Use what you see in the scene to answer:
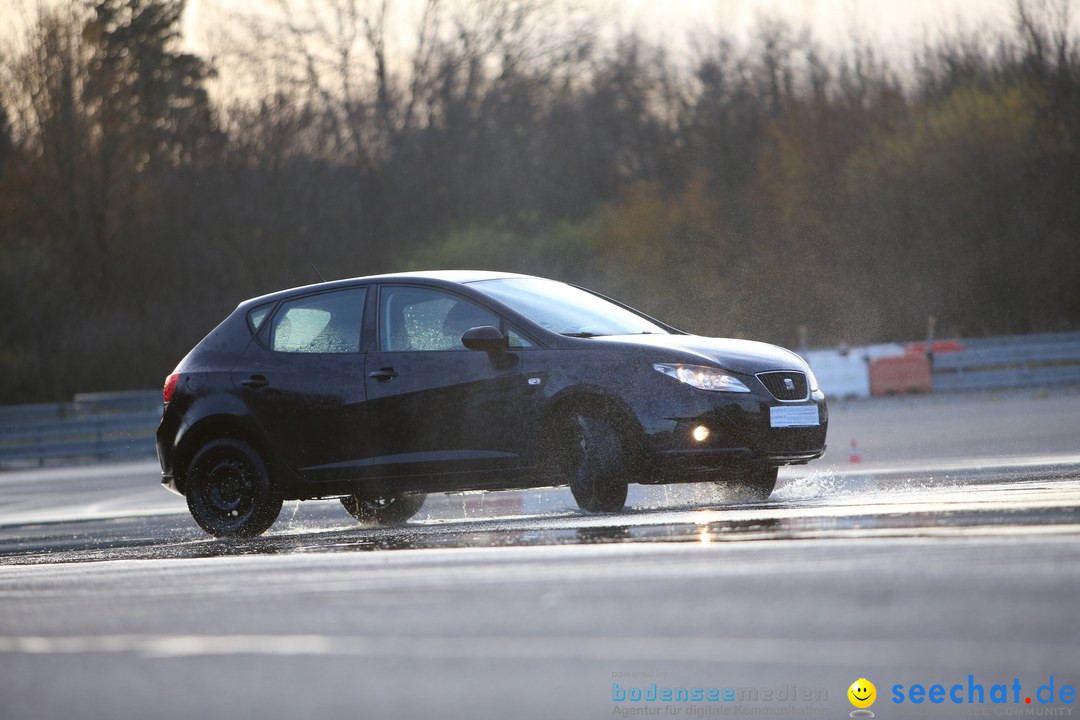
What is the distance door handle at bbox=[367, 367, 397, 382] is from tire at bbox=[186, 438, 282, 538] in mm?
1021

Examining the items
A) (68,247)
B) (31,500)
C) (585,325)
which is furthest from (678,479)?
(68,247)

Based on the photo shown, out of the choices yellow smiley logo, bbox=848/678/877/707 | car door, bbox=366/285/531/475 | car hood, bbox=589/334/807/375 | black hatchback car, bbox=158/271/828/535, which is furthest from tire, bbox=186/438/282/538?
yellow smiley logo, bbox=848/678/877/707

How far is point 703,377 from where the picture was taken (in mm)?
10117

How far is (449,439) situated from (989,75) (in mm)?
34220

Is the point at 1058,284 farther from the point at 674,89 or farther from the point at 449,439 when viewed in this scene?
the point at 449,439

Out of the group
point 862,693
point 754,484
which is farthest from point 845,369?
point 862,693

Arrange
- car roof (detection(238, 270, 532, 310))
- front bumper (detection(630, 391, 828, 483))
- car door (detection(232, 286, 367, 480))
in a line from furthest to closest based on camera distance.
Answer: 1. car roof (detection(238, 270, 532, 310))
2. car door (detection(232, 286, 367, 480))
3. front bumper (detection(630, 391, 828, 483))

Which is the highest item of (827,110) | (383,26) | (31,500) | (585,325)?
(383,26)

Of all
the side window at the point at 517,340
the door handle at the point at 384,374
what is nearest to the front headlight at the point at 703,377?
the side window at the point at 517,340

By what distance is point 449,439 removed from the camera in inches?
413

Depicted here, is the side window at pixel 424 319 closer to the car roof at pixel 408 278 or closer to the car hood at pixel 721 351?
the car roof at pixel 408 278

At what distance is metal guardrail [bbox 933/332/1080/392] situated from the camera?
94.8 feet

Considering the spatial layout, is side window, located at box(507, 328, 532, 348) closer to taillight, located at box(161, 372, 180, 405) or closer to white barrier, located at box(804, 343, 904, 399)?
taillight, located at box(161, 372, 180, 405)

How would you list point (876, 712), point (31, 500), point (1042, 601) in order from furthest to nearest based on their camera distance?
point (31, 500)
point (1042, 601)
point (876, 712)
